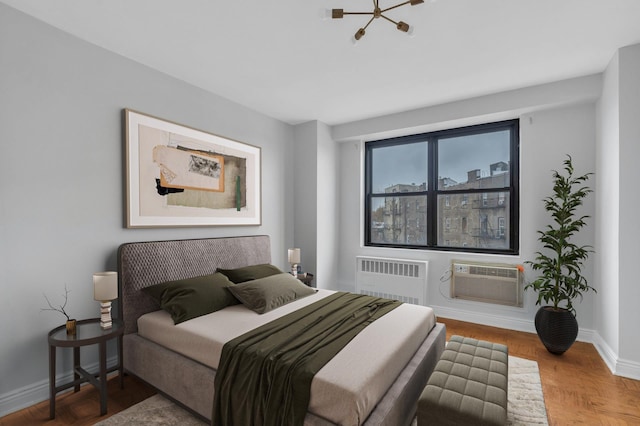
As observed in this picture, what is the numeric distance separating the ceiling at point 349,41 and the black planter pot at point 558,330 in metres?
2.40

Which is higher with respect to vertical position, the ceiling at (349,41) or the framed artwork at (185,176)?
the ceiling at (349,41)

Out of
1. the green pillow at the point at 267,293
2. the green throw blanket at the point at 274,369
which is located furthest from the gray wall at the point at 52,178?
the green throw blanket at the point at 274,369

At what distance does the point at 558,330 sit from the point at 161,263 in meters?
3.81

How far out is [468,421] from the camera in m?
1.51

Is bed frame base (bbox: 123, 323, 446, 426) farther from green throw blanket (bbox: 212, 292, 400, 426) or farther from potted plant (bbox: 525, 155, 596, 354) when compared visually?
potted plant (bbox: 525, 155, 596, 354)

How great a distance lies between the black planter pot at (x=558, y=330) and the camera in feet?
9.62

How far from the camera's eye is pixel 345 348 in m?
1.92

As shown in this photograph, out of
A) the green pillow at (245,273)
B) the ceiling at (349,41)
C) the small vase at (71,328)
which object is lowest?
the small vase at (71,328)

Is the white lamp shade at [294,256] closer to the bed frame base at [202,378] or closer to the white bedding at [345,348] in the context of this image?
the white bedding at [345,348]

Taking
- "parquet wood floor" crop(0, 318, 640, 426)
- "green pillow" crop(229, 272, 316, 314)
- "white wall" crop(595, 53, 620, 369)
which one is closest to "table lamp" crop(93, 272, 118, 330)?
"parquet wood floor" crop(0, 318, 640, 426)

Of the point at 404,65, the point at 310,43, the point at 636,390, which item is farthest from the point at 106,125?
the point at 636,390

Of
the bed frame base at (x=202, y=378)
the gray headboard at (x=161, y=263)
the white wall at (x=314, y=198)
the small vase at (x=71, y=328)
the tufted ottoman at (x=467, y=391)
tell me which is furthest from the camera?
the white wall at (x=314, y=198)

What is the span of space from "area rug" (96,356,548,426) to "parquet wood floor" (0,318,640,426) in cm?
8

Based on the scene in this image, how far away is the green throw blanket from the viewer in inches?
63.8
